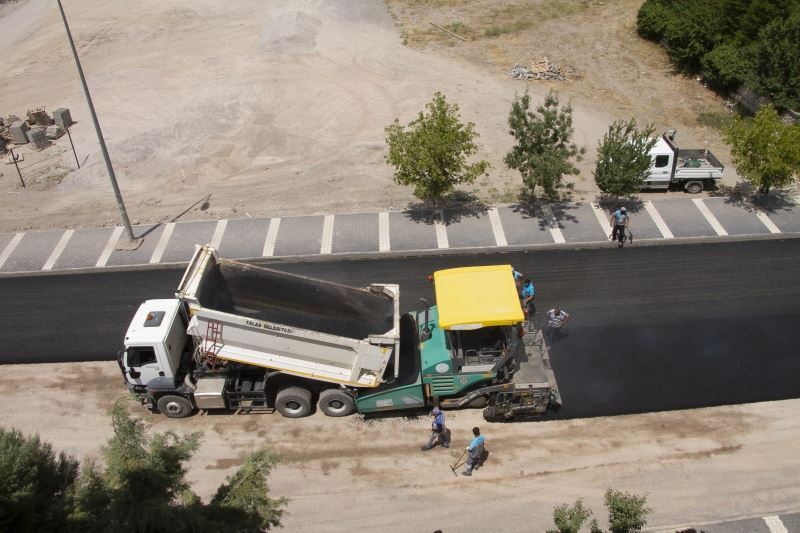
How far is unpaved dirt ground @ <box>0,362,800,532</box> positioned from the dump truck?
614mm

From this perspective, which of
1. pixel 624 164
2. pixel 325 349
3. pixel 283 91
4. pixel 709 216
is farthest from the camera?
pixel 283 91

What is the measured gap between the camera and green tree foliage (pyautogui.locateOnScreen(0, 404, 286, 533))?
830 centimetres

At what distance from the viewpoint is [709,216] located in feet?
75.0

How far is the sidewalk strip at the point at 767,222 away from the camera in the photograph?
72.3ft

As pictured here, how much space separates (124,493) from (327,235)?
1450 centimetres

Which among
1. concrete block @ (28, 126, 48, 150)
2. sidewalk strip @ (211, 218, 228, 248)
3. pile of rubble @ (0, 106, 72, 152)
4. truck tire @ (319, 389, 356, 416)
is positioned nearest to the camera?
truck tire @ (319, 389, 356, 416)

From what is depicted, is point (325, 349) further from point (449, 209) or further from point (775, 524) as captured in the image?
point (449, 209)

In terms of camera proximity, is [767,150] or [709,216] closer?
[767,150]

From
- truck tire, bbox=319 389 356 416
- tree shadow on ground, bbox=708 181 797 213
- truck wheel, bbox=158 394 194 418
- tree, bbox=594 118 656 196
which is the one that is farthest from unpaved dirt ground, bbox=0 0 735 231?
truck tire, bbox=319 389 356 416

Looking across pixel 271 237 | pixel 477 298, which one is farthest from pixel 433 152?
pixel 477 298

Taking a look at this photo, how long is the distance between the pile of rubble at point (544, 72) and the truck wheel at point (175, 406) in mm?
24433

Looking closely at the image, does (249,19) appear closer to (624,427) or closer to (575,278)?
(575,278)

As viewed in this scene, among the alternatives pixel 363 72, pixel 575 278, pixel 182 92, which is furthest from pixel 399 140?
pixel 182 92

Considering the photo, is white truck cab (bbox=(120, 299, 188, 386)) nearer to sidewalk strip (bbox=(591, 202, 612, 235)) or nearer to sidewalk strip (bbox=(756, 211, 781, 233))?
sidewalk strip (bbox=(591, 202, 612, 235))
